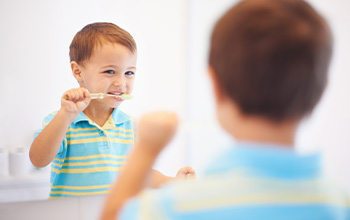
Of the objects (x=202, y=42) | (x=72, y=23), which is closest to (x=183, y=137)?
(x=202, y=42)

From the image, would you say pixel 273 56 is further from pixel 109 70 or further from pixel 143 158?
pixel 109 70

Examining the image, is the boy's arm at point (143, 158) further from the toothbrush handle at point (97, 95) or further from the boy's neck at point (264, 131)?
the toothbrush handle at point (97, 95)

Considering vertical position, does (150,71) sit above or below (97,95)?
above

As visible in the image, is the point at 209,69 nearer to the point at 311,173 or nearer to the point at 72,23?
the point at 311,173

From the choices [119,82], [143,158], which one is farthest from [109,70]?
[143,158]

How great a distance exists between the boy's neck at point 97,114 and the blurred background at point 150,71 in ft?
0.63

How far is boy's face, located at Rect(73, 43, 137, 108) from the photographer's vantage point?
0.81 meters

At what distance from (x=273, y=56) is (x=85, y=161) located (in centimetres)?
57

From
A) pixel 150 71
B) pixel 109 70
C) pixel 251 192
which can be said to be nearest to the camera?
pixel 251 192

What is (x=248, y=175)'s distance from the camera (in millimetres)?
356

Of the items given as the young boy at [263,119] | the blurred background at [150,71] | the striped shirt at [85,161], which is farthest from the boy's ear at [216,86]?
the striped shirt at [85,161]

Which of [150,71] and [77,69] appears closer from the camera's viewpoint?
[77,69]

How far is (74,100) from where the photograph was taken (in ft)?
2.39

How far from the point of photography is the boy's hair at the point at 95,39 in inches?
32.1
